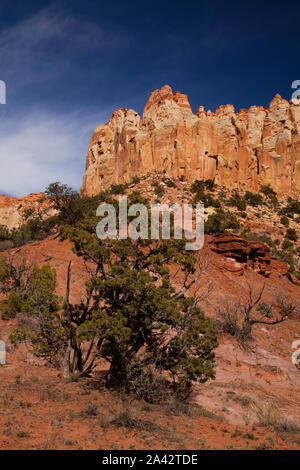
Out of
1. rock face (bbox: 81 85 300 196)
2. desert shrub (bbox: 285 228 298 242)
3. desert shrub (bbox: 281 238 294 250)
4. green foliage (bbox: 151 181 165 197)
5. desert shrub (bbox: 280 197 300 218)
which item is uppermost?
rock face (bbox: 81 85 300 196)

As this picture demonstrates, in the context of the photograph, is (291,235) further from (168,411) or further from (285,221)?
(168,411)

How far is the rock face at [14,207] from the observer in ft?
179

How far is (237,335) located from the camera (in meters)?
12.9

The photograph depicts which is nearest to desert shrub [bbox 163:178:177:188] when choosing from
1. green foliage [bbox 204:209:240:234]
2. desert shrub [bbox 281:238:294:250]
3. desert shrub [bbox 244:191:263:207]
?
green foliage [bbox 204:209:240:234]

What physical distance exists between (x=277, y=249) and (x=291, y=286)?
8.67m

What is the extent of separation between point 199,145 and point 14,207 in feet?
128

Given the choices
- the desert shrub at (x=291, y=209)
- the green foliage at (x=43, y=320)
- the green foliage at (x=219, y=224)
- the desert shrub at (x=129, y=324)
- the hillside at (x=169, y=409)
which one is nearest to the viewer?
the hillside at (x=169, y=409)

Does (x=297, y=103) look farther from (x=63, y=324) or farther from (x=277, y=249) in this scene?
(x=63, y=324)

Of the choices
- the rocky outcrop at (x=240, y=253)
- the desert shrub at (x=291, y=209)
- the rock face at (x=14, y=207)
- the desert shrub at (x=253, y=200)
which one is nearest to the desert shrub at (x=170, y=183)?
the desert shrub at (x=253, y=200)

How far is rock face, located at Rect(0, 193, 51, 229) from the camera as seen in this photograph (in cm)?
5469

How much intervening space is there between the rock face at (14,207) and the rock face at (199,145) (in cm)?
1195

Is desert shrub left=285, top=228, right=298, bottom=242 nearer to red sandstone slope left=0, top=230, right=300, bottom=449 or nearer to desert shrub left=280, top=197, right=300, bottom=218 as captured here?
desert shrub left=280, top=197, right=300, bottom=218

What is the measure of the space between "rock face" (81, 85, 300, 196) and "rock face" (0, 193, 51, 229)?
11954mm

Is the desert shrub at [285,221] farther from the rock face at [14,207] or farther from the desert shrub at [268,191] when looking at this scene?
the rock face at [14,207]
